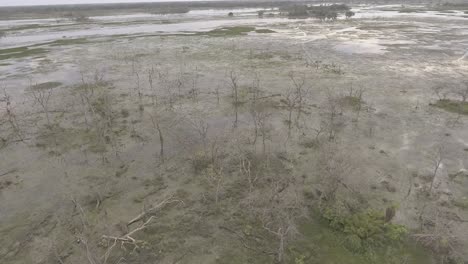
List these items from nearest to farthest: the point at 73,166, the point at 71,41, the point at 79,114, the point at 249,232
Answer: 1. the point at 249,232
2. the point at 73,166
3. the point at 79,114
4. the point at 71,41

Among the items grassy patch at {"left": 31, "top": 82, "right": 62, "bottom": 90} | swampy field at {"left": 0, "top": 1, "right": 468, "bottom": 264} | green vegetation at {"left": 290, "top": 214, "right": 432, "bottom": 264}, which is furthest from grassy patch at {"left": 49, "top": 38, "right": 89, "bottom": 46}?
green vegetation at {"left": 290, "top": 214, "right": 432, "bottom": 264}

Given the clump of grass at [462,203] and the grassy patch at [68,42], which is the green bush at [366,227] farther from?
the grassy patch at [68,42]

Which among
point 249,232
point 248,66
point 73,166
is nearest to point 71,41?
point 248,66

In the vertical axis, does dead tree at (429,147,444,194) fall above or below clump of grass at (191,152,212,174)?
below

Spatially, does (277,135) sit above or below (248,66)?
below

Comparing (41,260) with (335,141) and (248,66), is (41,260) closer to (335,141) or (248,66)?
(335,141)

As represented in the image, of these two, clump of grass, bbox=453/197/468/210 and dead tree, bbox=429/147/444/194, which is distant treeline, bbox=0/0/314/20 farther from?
clump of grass, bbox=453/197/468/210

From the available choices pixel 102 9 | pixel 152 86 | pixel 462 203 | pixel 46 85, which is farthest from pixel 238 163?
pixel 102 9
